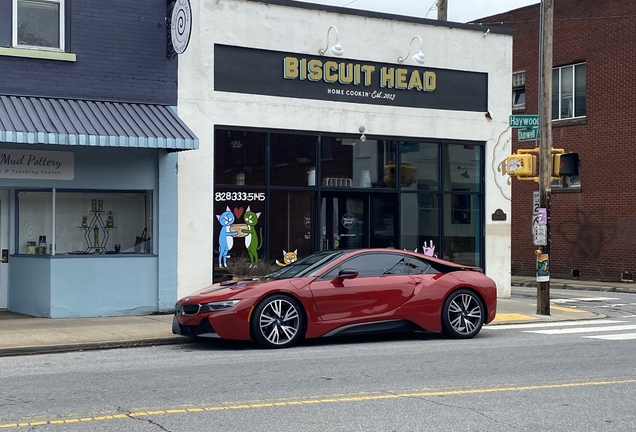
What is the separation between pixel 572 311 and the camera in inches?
698

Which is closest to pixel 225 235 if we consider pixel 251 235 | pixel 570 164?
pixel 251 235

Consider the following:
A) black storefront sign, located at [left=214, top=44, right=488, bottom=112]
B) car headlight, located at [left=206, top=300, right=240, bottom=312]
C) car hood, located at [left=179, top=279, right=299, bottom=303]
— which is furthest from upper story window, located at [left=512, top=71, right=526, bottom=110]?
car headlight, located at [left=206, top=300, right=240, bottom=312]

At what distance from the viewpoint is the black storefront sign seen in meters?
17.0

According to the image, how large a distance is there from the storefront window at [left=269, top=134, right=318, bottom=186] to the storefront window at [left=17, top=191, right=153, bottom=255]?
274 cm

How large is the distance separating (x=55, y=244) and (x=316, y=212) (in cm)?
539

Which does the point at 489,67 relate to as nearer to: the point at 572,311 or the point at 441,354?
→ the point at 572,311

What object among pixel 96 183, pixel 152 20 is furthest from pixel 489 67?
pixel 96 183

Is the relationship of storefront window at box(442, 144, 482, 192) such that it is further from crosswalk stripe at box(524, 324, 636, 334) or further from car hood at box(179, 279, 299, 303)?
car hood at box(179, 279, 299, 303)

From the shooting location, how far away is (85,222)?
51.7 feet

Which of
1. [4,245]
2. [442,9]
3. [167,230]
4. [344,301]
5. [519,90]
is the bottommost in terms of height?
[344,301]

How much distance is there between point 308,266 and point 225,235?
479 centimetres

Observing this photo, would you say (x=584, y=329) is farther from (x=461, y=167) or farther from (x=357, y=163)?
(x=461, y=167)

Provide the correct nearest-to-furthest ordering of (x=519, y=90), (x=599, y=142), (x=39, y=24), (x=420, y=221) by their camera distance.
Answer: (x=39, y=24) → (x=420, y=221) → (x=599, y=142) → (x=519, y=90)

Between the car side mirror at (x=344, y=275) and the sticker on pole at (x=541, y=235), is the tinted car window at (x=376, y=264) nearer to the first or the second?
the car side mirror at (x=344, y=275)
